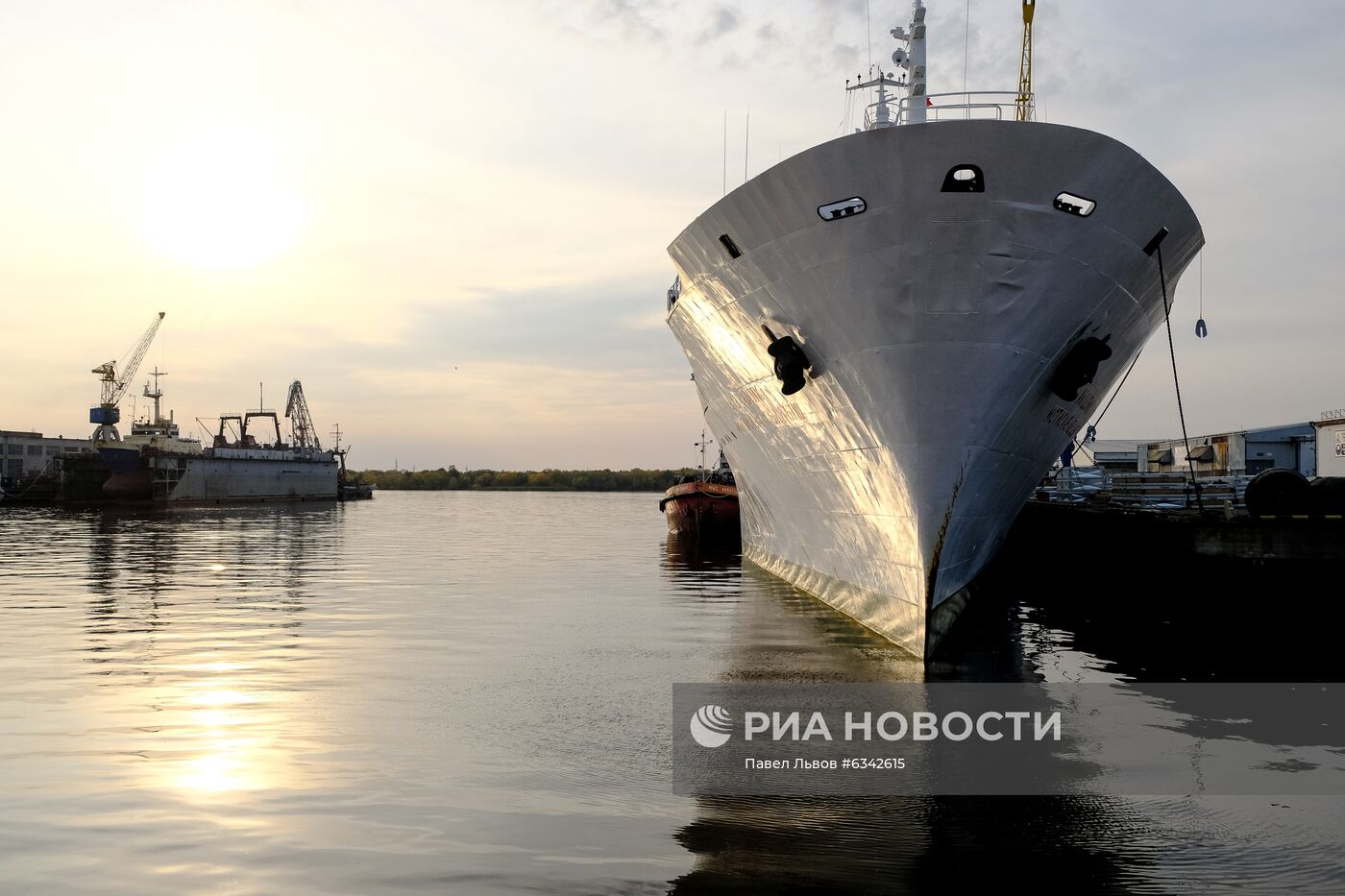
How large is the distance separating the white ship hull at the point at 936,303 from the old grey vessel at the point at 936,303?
0.08 ft

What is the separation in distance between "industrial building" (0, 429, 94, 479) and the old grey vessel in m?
111

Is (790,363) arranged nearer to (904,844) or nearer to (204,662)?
(904,844)

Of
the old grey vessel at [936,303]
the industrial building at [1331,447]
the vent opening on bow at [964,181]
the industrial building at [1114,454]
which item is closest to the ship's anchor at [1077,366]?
the old grey vessel at [936,303]

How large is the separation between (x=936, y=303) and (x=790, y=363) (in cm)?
225

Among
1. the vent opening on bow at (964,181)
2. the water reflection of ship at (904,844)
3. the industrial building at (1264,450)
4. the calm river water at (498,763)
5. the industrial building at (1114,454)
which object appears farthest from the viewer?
the industrial building at (1114,454)

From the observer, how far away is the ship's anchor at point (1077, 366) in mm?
11656

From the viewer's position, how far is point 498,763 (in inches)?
286

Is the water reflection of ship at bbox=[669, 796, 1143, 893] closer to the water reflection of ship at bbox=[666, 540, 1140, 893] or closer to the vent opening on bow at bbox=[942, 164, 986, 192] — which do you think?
the water reflection of ship at bbox=[666, 540, 1140, 893]

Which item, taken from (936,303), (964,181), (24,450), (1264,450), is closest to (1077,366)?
(936,303)

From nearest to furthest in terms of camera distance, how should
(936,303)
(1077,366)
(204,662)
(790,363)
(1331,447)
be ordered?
(936,303)
(204,662)
(1077,366)
(790,363)
(1331,447)

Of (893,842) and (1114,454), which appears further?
(1114,454)

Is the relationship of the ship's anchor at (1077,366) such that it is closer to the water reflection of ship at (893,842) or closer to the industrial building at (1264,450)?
the water reflection of ship at (893,842)

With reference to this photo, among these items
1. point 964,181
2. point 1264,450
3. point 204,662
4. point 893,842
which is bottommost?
point 204,662

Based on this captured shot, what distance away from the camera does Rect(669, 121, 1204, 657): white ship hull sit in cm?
1067
